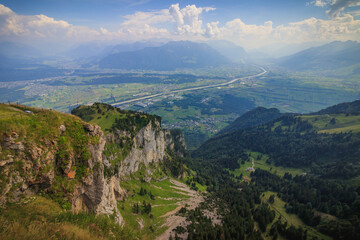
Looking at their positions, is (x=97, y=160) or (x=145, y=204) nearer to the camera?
(x=97, y=160)

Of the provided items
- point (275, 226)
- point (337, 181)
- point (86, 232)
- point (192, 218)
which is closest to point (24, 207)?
point (86, 232)

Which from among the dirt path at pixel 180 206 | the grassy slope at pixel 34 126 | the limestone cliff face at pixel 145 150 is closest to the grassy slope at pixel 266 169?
the dirt path at pixel 180 206

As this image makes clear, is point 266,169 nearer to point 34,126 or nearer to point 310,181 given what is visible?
point 310,181

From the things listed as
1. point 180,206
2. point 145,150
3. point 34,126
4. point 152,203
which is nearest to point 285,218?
point 180,206

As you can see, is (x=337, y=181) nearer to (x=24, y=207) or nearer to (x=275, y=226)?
(x=275, y=226)

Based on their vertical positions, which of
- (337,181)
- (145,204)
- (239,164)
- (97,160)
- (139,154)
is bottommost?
(239,164)

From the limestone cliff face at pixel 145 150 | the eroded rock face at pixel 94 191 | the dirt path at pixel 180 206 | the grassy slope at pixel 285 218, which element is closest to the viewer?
the eroded rock face at pixel 94 191

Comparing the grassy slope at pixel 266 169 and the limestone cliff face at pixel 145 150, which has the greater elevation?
the limestone cliff face at pixel 145 150

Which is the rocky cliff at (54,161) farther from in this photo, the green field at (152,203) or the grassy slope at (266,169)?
the grassy slope at (266,169)
